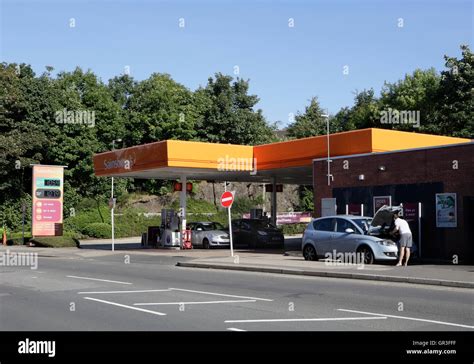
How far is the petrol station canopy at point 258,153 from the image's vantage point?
25.5m

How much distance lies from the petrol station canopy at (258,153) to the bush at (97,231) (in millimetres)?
16067

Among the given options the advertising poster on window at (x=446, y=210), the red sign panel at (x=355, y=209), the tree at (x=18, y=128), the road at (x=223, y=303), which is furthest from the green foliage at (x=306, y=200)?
the road at (x=223, y=303)

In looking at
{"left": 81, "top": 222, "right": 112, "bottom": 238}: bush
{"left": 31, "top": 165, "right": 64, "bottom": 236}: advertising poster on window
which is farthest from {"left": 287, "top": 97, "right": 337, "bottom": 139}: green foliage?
{"left": 31, "top": 165, "right": 64, "bottom": 236}: advertising poster on window

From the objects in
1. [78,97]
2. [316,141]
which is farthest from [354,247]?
[78,97]

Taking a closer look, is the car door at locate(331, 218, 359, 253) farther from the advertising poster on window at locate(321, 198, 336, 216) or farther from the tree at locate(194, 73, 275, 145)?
the tree at locate(194, 73, 275, 145)

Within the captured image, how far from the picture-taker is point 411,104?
5588 cm

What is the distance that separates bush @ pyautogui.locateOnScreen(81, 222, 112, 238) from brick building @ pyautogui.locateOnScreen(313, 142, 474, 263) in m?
27.1

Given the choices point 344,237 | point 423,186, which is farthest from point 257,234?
point 344,237

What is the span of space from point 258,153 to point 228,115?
98.8ft

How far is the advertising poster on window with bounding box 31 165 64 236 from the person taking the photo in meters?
38.3

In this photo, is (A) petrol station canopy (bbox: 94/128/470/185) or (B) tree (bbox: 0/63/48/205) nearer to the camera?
(A) petrol station canopy (bbox: 94/128/470/185)

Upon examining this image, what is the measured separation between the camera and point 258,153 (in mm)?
30812

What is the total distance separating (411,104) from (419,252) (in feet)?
120

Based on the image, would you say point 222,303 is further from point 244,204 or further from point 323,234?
point 244,204
